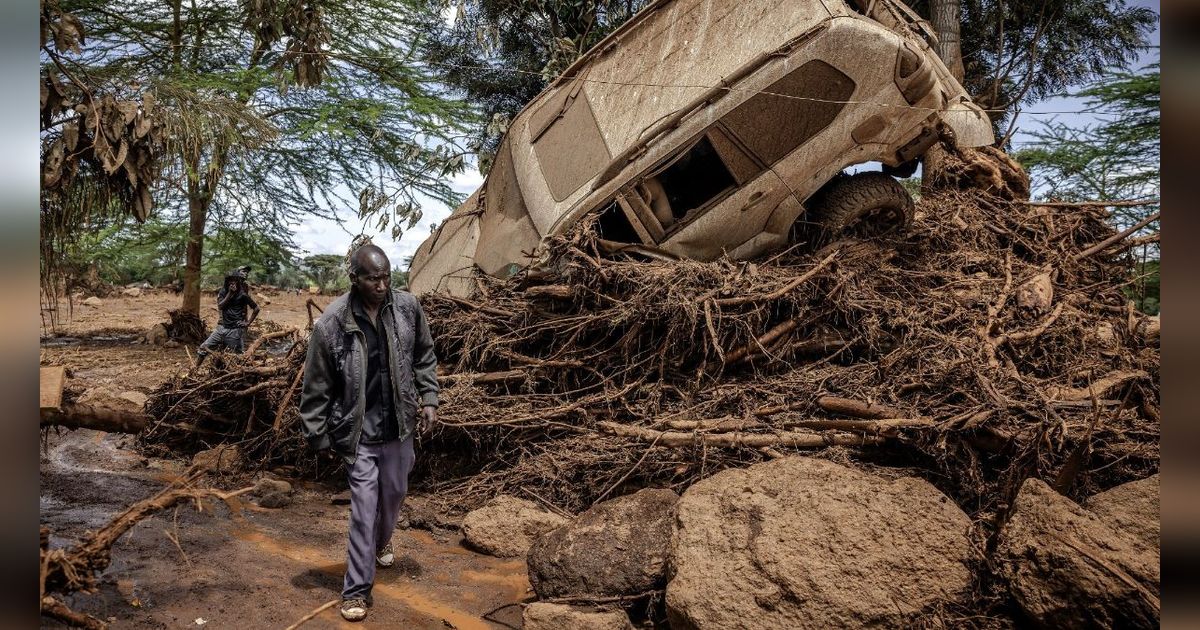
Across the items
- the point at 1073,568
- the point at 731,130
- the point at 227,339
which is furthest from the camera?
the point at 227,339

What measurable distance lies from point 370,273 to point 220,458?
306 cm

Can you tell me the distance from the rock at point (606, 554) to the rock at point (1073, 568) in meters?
1.54

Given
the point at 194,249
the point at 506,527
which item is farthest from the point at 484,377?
the point at 194,249

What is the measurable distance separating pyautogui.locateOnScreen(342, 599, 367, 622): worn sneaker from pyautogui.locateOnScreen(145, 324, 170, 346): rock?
10.9 m

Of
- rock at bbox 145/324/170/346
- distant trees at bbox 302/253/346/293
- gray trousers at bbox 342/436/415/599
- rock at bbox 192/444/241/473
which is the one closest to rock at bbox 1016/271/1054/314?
gray trousers at bbox 342/436/415/599

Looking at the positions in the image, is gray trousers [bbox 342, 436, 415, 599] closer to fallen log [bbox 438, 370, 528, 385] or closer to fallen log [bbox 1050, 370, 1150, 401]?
fallen log [bbox 438, 370, 528, 385]

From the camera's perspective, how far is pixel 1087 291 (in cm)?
669

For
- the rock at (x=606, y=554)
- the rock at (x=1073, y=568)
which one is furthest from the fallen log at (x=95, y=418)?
the rock at (x=1073, y=568)

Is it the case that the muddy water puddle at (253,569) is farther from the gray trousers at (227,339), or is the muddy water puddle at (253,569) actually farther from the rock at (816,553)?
the gray trousers at (227,339)

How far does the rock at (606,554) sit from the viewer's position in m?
3.60

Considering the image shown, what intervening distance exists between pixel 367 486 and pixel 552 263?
264 centimetres

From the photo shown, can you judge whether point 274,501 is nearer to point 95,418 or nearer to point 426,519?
point 426,519

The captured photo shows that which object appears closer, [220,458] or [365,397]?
[365,397]

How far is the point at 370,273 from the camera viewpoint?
3621 mm
